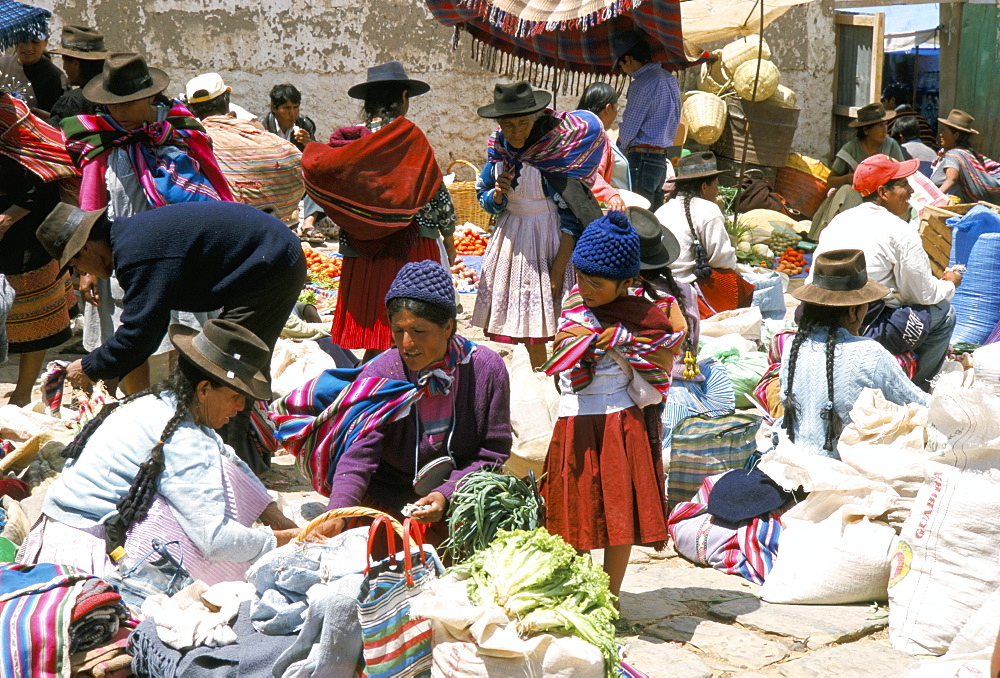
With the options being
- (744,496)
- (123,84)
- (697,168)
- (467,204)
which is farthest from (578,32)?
(744,496)

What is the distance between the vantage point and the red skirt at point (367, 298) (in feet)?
19.7

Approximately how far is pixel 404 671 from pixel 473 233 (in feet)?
27.5

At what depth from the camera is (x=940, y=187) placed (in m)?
11.2

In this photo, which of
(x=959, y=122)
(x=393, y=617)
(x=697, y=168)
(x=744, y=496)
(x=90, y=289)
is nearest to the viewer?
(x=393, y=617)

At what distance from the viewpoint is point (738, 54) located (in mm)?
13125

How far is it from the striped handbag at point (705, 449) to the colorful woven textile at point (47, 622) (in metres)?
2.97

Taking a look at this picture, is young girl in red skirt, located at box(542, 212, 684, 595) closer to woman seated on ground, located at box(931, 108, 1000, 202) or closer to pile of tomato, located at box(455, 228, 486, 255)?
pile of tomato, located at box(455, 228, 486, 255)

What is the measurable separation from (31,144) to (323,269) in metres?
4.14

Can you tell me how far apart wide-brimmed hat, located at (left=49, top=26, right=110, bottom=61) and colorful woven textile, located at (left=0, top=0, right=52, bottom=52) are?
0.16m

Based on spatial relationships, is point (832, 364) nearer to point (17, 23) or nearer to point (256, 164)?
point (256, 164)

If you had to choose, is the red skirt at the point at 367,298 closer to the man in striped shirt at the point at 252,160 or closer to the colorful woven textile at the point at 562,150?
the colorful woven textile at the point at 562,150

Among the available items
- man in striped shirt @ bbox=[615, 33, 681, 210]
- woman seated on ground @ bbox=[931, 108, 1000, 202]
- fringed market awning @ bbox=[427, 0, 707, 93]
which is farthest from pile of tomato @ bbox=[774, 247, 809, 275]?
fringed market awning @ bbox=[427, 0, 707, 93]

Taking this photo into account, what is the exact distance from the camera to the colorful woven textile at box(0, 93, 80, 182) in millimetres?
5883

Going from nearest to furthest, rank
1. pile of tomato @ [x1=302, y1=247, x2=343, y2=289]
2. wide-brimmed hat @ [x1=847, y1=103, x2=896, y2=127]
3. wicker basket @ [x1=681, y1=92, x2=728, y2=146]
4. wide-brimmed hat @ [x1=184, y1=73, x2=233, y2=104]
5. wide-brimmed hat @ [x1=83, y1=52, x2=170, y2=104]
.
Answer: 1. wide-brimmed hat @ [x1=83, y1=52, x2=170, y2=104]
2. wide-brimmed hat @ [x1=184, y1=73, x2=233, y2=104]
3. pile of tomato @ [x1=302, y1=247, x2=343, y2=289]
4. wide-brimmed hat @ [x1=847, y1=103, x2=896, y2=127]
5. wicker basket @ [x1=681, y1=92, x2=728, y2=146]
